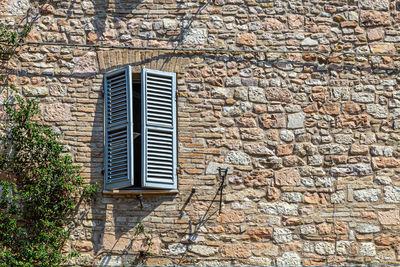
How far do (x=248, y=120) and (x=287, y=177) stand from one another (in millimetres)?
881

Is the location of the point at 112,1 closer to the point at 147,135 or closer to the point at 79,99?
the point at 79,99

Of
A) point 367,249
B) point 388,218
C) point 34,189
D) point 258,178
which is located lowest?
point 367,249

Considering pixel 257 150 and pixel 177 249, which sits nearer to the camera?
pixel 177 249

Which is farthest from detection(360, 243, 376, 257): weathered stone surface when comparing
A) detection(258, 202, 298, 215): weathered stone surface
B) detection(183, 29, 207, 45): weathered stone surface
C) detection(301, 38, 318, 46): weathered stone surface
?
detection(183, 29, 207, 45): weathered stone surface

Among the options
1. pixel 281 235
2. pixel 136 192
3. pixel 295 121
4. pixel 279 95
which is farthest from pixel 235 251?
pixel 279 95

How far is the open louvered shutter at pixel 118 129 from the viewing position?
805 centimetres

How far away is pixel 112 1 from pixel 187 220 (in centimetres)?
305

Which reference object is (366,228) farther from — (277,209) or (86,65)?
(86,65)

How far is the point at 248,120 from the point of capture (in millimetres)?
8492

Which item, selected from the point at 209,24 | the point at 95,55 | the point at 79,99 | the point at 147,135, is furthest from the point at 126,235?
the point at 209,24

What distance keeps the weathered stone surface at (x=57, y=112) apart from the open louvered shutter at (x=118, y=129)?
0.49m

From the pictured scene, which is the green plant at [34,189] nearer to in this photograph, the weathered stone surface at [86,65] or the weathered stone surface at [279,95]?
the weathered stone surface at [86,65]

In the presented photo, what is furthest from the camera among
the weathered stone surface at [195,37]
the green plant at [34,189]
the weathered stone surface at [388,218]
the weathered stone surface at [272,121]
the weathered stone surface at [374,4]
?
the weathered stone surface at [374,4]

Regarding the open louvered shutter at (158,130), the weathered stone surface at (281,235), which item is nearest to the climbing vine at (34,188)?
the open louvered shutter at (158,130)
